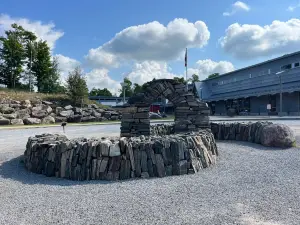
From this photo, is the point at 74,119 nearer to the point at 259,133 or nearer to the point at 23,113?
the point at 23,113

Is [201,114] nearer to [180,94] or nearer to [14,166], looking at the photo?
[180,94]

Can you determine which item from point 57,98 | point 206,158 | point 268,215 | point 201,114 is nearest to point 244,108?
point 57,98

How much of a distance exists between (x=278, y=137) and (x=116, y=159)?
6709mm

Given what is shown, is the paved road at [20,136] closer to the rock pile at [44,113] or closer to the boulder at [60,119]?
the rock pile at [44,113]

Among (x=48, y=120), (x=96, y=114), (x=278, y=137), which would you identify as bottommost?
(x=278, y=137)

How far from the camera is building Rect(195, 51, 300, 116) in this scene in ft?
118

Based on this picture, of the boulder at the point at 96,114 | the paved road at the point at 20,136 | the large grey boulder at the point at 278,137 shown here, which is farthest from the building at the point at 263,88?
the large grey boulder at the point at 278,137

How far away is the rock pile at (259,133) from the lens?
31.8ft

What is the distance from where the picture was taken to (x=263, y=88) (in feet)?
142

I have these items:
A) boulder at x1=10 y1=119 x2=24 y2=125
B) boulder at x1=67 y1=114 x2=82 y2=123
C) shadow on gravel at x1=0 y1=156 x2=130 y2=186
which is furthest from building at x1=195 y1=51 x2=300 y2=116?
shadow on gravel at x1=0 y1=156 x2=130 y2=186

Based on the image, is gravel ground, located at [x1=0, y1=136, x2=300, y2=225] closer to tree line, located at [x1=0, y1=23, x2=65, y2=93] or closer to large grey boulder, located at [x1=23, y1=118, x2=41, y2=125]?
large grey boulder, located at [x1=23, y1=118, x2=41, y2=125]

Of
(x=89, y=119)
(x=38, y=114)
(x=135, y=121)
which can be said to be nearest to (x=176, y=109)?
(x=135, y=121)

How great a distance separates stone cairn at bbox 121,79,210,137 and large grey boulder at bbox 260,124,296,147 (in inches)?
97.2

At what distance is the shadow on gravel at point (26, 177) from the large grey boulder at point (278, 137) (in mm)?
6850
